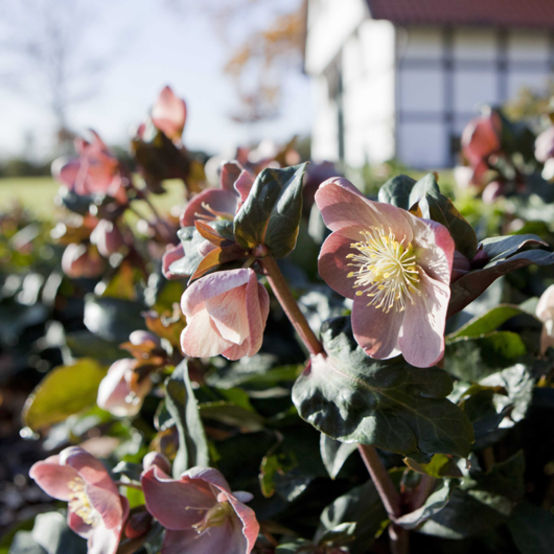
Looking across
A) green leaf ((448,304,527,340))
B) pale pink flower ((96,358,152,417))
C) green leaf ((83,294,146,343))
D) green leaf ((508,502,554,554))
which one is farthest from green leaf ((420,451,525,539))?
green leaf ((83,294,146,343))

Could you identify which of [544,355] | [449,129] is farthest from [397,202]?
[449,129]

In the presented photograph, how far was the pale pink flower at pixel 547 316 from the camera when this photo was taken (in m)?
0.63

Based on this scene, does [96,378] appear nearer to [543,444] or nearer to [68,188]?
[68,188]

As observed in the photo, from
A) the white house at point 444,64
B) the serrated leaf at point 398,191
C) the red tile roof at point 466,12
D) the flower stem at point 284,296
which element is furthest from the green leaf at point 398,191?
the red tile roof at point 466,12

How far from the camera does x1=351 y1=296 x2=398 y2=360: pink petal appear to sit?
1.61ft

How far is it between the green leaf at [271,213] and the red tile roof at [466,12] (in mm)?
11051

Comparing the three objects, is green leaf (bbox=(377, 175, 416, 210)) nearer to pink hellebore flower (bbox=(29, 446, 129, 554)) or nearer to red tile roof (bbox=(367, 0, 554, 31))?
pink hellebore flower (bbox=(29, 446, 129, 554))

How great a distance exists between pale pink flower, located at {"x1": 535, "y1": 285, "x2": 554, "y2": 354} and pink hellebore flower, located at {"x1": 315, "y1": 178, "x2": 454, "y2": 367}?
192mm

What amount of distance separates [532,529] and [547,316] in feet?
0.70

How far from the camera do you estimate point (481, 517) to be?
635 millimetres

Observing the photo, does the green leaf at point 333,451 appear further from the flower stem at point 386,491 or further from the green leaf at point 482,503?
the green leaf at point 482,503

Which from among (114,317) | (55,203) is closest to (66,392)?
(114,317)

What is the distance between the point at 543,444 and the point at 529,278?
0.78 feet

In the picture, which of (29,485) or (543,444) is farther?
(29,485)
